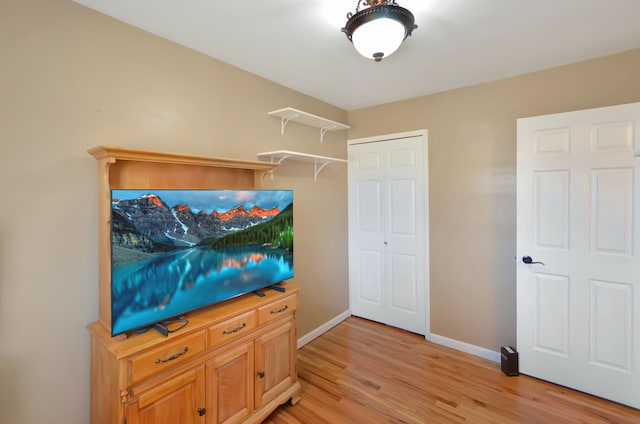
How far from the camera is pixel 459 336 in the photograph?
2.85m

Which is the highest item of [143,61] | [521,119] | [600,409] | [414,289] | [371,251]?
[143,61]

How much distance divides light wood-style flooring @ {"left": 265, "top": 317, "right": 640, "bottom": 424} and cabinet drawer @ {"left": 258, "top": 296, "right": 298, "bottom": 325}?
0.69 metres

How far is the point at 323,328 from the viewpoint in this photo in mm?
3178

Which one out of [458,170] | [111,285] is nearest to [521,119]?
[458,170]

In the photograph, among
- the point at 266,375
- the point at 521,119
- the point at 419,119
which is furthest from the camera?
the point at 419,119

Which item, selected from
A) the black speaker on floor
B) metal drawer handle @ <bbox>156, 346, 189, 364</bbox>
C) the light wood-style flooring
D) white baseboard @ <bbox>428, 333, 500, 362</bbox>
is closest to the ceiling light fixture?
metal drawer handle @ <bbox>156, 346, 189, 364</bbox>

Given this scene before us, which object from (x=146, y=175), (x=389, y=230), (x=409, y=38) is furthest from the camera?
(x=389, y=230)

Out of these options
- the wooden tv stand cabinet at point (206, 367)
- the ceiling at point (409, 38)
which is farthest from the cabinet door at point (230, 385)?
the ceiling at point (409, 38)

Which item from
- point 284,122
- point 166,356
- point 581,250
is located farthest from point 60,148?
point 581,250

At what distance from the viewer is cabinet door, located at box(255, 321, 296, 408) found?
6.21 feet

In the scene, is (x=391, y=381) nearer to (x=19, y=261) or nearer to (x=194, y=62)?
(x=19, y=261)

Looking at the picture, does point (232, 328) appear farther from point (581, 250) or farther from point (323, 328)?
point (581, 250)

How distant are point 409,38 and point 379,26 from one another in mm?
625

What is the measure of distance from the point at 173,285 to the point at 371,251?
235 cm
